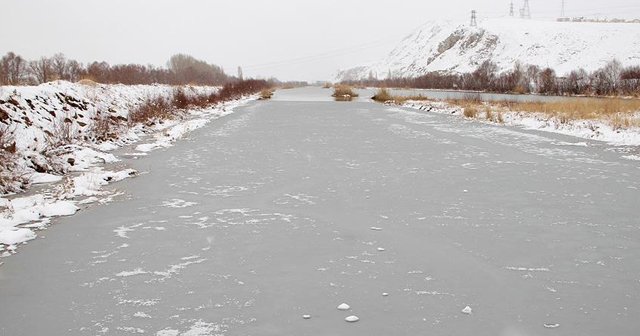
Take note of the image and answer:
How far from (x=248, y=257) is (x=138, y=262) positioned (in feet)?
4.07

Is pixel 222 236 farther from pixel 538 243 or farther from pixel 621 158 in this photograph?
pixel 621 158

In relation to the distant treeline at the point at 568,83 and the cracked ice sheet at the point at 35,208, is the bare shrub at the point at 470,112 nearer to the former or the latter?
the distant treeline at the point at 568,83

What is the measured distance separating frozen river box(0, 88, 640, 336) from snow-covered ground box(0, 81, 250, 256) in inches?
21.2

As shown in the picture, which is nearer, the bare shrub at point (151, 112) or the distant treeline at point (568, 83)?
the bare shrub at point (151, 112)

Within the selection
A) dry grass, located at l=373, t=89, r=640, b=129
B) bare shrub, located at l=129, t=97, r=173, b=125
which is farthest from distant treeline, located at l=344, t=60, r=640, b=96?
bare shrub, located at l=129, t=97, r=173, b=125

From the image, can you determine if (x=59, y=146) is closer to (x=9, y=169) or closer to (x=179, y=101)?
(x=9, y=169)

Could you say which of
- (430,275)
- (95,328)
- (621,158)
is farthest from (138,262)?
(621,158)

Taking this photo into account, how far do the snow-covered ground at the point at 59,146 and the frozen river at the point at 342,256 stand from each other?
1.77 feet

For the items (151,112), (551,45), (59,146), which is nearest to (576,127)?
(59,146)

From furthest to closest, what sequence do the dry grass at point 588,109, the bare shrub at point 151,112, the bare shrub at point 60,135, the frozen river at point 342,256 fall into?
the bare shrub at point 151,112 < the dry grass at point 588,109 < the bare shrub at point 60,135 < the frozen river at point 342,256

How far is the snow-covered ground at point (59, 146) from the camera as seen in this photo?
7336mm

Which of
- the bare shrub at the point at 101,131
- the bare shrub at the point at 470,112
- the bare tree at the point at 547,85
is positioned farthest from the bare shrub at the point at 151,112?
the bare tree at the point at 547,85

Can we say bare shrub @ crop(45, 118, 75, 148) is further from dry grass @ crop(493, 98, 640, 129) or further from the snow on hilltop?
the snow on hilltop

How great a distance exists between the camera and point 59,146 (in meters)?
12.6
